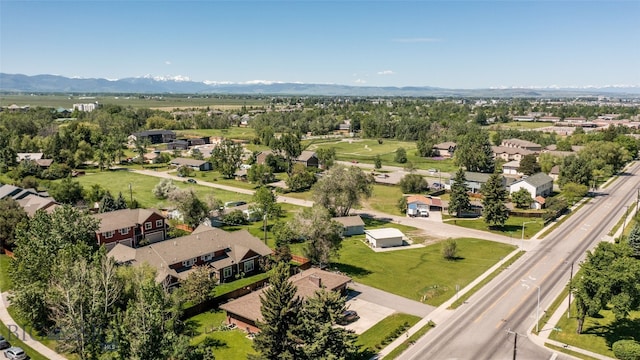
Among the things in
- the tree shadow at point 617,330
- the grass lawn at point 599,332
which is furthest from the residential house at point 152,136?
the tree shadow at point 617,330

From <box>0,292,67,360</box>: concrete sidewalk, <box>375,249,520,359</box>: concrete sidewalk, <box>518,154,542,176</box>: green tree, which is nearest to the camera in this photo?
<box>0,292,67,360</box>: concrete sidewalk

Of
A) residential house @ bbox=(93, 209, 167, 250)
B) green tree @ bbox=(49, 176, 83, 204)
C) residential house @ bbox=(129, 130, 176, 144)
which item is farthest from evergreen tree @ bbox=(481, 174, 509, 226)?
residential house @ bbox=(129, 130, 176, 144)

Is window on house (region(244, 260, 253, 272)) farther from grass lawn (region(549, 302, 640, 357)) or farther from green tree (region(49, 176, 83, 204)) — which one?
green tree (region(49, 176, 83, 204))

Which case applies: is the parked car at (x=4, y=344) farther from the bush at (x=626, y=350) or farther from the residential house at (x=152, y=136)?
the residential house at (x=152, y=136)

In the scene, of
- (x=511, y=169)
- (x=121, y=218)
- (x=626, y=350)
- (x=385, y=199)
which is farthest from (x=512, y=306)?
(x=511, y=169)

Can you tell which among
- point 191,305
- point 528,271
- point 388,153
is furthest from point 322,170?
point 191,305

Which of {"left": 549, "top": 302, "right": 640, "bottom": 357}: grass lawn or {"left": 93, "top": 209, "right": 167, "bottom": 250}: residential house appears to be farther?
{"left": 93, "top": 209, "right": 167, "bottom": 250}: residential house

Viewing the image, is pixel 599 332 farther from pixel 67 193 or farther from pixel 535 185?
pixel 67 193
